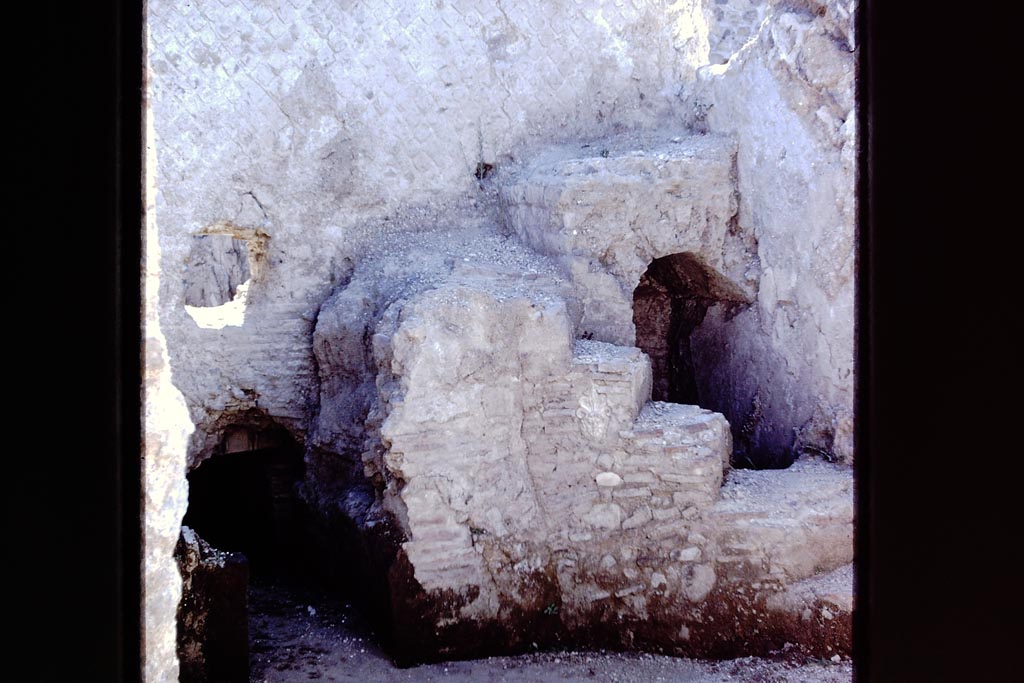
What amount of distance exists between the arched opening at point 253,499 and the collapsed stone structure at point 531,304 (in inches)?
2.4

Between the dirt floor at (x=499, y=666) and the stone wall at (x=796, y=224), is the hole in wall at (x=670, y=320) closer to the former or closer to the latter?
the stone wall at (x=796, y=224)

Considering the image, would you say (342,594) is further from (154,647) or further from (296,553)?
(154,647)

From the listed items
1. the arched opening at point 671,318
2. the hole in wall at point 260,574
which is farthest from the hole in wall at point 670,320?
the hole in wall at point 260,574

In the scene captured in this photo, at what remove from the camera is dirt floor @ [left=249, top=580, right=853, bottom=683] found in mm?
5711

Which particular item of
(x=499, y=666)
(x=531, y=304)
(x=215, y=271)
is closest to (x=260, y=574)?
(x=499, y=666)

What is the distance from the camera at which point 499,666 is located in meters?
5.89

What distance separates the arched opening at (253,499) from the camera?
7129 millimetres

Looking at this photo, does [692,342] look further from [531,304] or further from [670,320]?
[531,304]

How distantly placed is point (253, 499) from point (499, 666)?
2.50m

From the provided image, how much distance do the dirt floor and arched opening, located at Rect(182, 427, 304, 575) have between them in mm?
919

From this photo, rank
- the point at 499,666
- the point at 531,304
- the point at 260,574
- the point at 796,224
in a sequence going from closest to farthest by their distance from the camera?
the point at 499,666, the point at 531,304, the point at 796,224, the point at 260,574

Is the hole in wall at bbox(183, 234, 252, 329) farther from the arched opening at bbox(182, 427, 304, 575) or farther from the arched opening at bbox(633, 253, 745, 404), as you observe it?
the arched opening at bbox(633, 253, 745, 404)

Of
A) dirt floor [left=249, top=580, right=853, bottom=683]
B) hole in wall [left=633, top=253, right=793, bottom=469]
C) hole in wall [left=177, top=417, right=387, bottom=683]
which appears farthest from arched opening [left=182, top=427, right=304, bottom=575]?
hole in wall [left=633, top=253, right=793, bottom=469]
